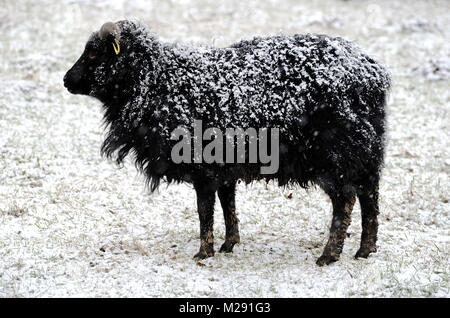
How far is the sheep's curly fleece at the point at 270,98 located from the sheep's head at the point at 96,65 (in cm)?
3

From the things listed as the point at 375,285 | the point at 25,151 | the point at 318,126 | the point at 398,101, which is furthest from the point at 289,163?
the point at 398,101

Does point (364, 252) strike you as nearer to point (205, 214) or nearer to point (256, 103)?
point (205, 214)

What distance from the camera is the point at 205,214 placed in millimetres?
5316

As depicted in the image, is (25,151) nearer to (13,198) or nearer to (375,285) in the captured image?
(13,198)

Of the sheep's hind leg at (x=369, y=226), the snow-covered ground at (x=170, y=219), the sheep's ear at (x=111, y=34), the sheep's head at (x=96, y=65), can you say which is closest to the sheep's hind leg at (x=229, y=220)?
the snow-covered ground at (x=170, y=219)

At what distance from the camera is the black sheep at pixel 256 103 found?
4.95m

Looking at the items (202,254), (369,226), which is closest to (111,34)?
(202,254)

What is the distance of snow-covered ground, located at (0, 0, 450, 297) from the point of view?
4809 millimetres

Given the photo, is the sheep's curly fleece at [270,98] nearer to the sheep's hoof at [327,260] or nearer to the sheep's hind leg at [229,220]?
the sheep's hind leg at [229,220]

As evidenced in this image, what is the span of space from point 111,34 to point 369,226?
3.86 m

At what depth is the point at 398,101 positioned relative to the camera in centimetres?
1199

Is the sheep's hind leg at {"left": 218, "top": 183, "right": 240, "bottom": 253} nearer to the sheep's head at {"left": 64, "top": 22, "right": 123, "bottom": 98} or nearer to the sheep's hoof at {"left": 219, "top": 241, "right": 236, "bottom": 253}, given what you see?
the sheep's hoof at {"left": 219, "top": 241, "right": 236, "bottom": 253}

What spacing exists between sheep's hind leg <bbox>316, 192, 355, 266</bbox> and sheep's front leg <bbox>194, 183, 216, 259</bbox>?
52.5 inches

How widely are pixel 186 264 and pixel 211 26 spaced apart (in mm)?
14432
